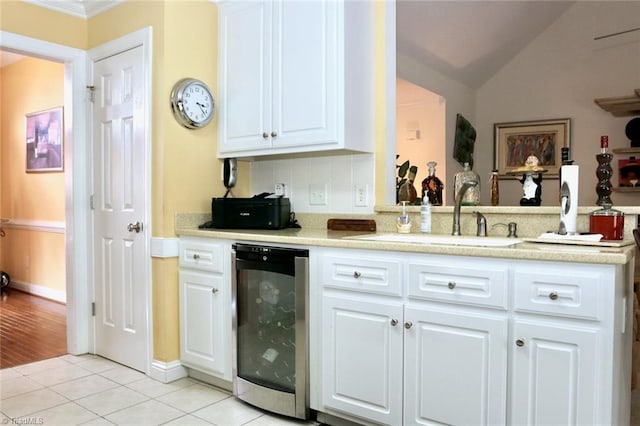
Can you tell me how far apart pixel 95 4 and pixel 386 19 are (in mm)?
1855

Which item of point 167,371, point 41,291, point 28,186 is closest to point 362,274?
point 167,371

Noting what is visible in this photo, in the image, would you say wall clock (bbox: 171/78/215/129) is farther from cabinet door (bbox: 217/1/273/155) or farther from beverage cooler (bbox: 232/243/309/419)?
beverage cooler (bbox: 232/243/309/419)

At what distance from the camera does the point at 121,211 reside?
3020 millimetres

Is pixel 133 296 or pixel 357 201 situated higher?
pixel 357 201

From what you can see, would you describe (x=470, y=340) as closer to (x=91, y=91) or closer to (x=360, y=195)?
Answer: (x=360, y=195)

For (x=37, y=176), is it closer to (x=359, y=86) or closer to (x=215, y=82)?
(x=215, y=82)

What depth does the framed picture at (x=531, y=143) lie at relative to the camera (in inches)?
206

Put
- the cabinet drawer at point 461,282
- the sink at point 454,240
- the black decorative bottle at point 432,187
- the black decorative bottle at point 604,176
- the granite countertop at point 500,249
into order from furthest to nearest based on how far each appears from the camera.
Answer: the black decorative bottle at point 432,187 < the black decorative bottle at point 604,176 < the sink at point 454,240 < the cabinet drawer at point 461,282 < the granite countertop at point 500,249

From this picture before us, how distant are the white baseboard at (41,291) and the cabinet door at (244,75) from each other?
2.84m

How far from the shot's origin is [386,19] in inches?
108

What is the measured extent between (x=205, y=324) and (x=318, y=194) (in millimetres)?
992

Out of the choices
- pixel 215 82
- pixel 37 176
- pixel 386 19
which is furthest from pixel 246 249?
pixel 37 176

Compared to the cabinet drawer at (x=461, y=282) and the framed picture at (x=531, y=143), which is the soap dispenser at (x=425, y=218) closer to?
the cabinet drawer at (x=461, y=282)

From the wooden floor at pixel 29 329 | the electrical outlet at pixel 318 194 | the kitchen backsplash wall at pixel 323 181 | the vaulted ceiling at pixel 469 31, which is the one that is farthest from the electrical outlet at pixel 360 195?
the wooden floor at pixel 29 329
